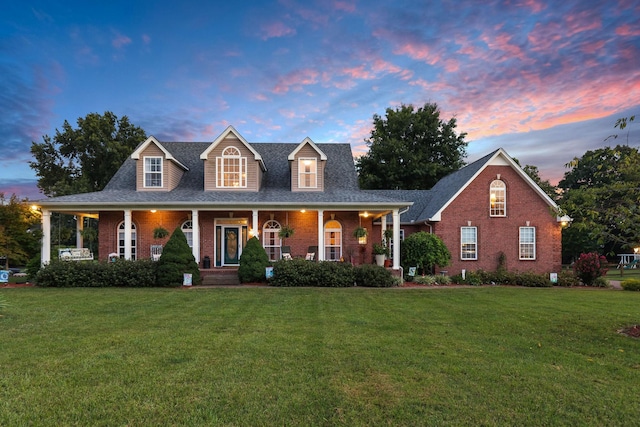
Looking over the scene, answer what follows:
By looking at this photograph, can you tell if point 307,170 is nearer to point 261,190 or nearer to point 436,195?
point 261,190

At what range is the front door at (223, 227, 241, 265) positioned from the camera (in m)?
18.6

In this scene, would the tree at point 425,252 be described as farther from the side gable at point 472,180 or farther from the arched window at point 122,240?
the arched window at point 122,240

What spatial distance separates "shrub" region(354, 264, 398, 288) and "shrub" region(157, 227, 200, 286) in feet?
23.8

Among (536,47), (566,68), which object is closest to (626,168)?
(536,47)

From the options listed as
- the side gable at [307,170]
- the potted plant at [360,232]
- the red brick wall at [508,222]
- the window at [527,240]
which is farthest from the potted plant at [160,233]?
the window at [527,240]

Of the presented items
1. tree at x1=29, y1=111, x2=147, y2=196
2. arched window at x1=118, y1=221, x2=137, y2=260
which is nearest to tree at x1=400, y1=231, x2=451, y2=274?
arched window at x1=118, y1=221, x2=137, y2=260

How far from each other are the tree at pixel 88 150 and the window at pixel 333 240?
25290mm

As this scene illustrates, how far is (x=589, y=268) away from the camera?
1709cm

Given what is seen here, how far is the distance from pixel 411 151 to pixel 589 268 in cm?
2010

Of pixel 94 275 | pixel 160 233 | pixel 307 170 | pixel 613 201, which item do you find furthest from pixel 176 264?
pixel 613 201

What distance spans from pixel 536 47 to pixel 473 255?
34.4ft

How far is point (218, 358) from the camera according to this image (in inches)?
207

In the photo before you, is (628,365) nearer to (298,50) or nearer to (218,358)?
(218,358)

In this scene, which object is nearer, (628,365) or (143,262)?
(628,365)
